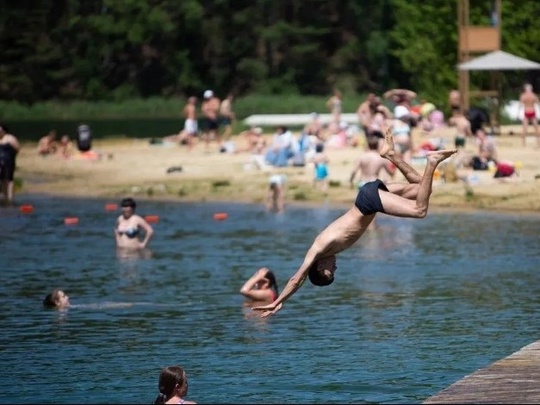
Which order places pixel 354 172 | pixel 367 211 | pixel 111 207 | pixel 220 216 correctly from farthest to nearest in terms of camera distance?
pixel 111 207 → pixel 354 172 → pixel 220 216 → pixel 367 211

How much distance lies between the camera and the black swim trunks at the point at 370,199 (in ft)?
47.6

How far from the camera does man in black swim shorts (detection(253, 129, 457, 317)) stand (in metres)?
14.3

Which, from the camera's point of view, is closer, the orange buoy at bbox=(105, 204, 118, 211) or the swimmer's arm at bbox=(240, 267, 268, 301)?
the swimmer's arm at bbox=(240, 267, 268, 301)

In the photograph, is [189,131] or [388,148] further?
[189,131]

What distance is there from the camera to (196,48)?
78.1m

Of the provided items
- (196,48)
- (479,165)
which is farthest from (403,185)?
(196,48)

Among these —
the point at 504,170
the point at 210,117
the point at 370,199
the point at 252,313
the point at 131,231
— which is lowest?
the point at 252,313

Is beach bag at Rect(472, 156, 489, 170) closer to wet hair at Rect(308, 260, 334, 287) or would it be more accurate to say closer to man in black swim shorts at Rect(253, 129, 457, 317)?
man in black swim shorts at Rect(253, 129, 457, 317)

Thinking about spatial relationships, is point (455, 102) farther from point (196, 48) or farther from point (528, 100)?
point (196, 48)

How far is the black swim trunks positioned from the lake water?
1685 mm

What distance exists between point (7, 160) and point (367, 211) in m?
19.3

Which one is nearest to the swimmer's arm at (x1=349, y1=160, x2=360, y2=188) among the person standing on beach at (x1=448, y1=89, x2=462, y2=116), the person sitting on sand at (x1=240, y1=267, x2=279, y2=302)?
the person standing on beach at (x1=448, y1=89, x2=462, y2=116)

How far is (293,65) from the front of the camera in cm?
7638

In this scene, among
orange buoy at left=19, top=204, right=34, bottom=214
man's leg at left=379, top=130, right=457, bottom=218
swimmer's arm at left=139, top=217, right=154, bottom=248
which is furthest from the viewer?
orange buoy at left=19, top=204, right=34, bottom=214
